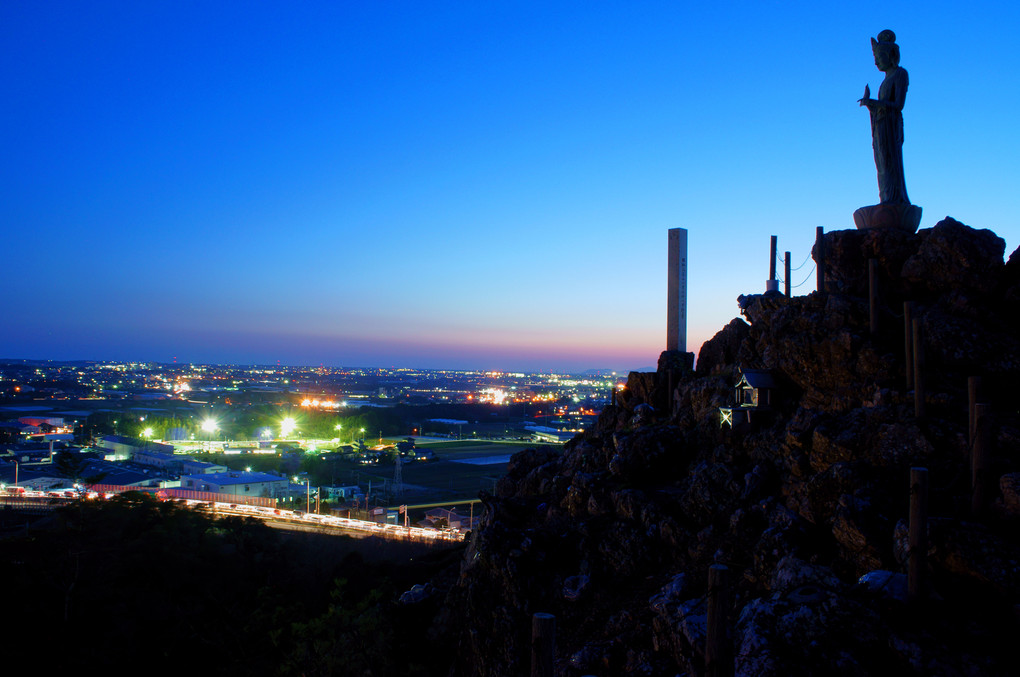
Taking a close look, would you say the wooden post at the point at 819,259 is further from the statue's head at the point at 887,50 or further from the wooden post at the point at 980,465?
the wooden post at the point at 980,465

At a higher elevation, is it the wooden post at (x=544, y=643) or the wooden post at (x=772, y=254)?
the wooden post at (x=772, y=254)

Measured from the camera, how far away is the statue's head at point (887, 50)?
82.1 ft

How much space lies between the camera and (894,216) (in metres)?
24.6

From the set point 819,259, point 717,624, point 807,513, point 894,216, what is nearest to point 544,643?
point 717,624

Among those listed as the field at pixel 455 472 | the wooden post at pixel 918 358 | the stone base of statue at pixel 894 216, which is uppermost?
the stone base of statue at pixel 894 216

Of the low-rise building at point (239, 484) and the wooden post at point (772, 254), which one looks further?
the low-rise building at point (239, 484)

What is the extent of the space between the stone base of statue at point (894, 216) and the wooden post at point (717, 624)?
1980 cm

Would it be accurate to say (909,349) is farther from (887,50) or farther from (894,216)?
(887,50)

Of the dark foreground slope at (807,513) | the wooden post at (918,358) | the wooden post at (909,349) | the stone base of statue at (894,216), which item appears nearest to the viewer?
the dark foreground slope at (807,513)

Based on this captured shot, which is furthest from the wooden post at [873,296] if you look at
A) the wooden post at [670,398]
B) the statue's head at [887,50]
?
the wooden post at [670,398]

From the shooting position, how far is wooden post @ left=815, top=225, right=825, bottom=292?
83.9 feet

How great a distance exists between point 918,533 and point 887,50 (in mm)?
21140

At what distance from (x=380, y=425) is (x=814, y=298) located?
122 m

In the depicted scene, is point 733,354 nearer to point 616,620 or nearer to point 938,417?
point 938,417
